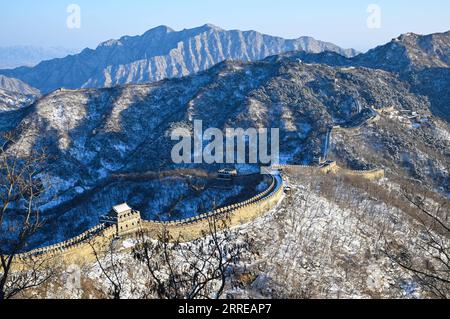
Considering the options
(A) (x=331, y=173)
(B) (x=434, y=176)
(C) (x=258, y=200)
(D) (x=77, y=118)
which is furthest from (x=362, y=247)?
(D) (x=77, y=118)

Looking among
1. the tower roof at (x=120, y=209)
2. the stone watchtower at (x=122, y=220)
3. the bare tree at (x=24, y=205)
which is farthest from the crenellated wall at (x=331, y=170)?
the bare tree at (x=24, y=205)

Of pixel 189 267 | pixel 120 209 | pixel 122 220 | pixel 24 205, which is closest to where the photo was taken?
pixel 189 267

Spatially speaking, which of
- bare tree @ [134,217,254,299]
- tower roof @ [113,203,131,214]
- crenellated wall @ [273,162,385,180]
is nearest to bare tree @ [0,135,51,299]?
bare tree @ [134,217,254,299]

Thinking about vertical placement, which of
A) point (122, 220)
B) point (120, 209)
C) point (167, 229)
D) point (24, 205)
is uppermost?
point (24, 205)

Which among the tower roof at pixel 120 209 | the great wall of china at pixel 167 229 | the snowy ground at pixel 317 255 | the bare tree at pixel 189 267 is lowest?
the snowy ground at pixel 317 255

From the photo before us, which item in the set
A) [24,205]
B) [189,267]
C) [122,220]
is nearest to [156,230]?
[122,220]

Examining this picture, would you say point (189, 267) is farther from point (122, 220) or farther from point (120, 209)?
point (120, 209)

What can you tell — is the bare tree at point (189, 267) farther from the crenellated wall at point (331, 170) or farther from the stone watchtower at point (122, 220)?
the crenellated wall at point (331, 170)

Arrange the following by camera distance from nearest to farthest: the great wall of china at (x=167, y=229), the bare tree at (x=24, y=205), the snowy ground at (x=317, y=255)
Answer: the bare tree at (x=24, y=205) → the snowy ground at (x=317, y=255) → the great wall of china at (x=167, y=229)
